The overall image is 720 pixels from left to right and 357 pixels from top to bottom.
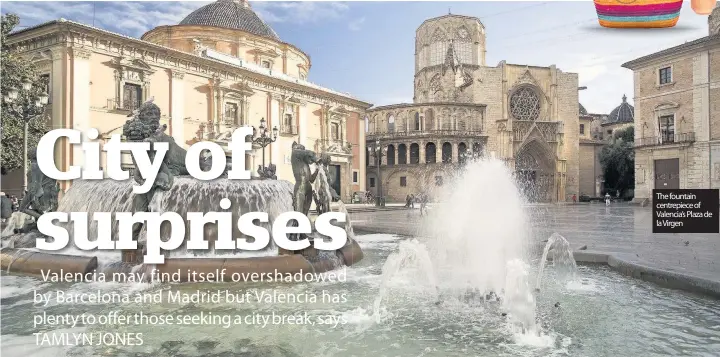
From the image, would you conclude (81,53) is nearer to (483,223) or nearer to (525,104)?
(483,223)

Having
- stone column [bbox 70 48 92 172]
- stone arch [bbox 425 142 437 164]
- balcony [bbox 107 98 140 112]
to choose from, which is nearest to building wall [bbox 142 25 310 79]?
balcony [bbox 107 98 140 112]


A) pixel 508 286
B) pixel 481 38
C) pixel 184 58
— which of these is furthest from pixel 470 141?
pixel 508 286

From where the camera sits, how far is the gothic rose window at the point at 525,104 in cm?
4475

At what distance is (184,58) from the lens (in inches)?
967

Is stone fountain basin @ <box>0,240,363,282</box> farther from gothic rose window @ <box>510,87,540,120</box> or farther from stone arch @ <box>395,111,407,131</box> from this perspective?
gothic rose window @ <box>510,87,540,120</box>

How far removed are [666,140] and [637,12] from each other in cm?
2833

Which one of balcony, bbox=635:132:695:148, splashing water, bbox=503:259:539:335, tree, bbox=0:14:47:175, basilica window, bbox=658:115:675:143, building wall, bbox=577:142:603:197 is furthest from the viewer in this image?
building wall, bbox=577:142:603:197

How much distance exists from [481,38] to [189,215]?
53.7 metres

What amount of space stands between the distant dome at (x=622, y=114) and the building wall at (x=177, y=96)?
40126 mm

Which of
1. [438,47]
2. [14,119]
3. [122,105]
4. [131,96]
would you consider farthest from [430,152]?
[14,119]

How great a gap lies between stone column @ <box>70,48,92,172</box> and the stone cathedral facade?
84.9 feet

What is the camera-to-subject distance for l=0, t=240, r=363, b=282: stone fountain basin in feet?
19.0

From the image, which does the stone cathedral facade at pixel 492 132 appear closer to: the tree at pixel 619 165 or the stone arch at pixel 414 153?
the stone arch at pixel 414 153

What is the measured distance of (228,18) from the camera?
32.3 m
